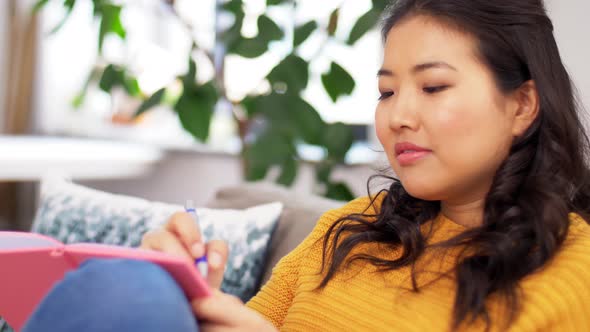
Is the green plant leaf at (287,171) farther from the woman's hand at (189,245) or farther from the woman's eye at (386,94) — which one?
the woman's hand at (189,245)

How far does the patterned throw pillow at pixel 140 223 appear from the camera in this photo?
1350 millimetres

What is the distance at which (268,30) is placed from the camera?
183cm

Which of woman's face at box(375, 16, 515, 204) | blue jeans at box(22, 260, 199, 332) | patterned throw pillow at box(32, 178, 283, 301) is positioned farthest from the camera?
patterned throw pillow at box(32, 178, 283, 301)

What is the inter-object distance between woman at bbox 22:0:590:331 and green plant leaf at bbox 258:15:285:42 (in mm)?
808

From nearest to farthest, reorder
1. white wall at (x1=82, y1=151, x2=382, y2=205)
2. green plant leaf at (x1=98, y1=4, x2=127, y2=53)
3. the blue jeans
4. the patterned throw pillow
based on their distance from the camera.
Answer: the blue jeans
the patterned throw pillow
green plant leaf at (x1=98, y1=4, x2=127, y2=53)
white wall at (x1=82, y1=151, x2=382, y2=205)

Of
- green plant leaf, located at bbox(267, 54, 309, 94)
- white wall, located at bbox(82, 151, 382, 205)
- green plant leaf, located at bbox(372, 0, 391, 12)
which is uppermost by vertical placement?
green plant leaf, located at bbox(372, 0, 391, 12)

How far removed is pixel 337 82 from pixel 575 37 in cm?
62

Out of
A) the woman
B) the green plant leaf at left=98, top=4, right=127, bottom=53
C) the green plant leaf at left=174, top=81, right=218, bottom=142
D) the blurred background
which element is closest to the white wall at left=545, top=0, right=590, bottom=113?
the blurred background

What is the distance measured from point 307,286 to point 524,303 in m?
0.34

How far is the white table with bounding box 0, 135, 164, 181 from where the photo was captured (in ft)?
9.74

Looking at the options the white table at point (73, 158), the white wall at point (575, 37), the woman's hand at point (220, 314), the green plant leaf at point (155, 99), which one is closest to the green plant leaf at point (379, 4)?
the white wall at point (575, 37)

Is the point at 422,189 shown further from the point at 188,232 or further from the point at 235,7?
the point at 235,7

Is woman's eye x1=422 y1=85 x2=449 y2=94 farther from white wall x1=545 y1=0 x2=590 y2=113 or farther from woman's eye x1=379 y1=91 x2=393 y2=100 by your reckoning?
white wall x1=545 y1=0 x2=590 y2=113

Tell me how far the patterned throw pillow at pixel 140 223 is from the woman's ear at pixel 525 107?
1.89 ft
